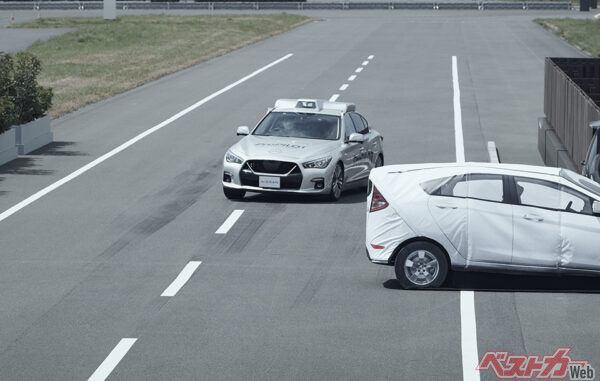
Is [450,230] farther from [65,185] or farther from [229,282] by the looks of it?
[65,185]

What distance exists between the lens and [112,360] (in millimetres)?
10938

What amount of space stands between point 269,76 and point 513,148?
17146 millimetres

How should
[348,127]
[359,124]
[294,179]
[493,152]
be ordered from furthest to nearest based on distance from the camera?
[493,152] → [359,124] → [348,127] → [294,179]

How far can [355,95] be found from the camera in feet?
121

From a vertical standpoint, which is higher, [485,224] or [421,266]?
[485,224]

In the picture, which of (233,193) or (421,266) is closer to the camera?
(421,266)

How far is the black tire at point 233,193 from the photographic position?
2020 cm

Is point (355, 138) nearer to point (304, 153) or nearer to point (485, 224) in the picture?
point (304, 153)

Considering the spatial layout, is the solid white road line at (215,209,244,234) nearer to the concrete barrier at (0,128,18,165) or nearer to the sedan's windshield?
the sedan's windshield

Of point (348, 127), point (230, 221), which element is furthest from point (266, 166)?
point (348, 127)

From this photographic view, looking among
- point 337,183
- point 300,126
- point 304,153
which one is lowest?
point 337,183

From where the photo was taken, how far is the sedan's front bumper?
65.1ft

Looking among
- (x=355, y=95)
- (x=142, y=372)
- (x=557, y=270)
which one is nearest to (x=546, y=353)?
(x=557, y=270)

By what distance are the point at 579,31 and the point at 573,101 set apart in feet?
133
